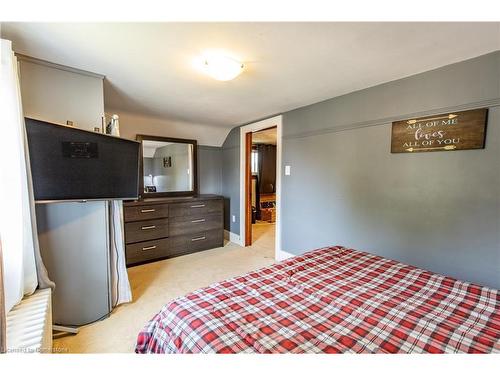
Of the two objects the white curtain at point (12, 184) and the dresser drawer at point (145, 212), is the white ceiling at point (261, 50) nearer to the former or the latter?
the white curtain at point (12, 184)

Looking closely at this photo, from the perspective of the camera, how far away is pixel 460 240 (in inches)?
67.7

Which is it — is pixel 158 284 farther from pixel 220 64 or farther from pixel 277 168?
pixel 220 64

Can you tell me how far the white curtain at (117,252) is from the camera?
1.99 m

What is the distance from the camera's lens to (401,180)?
204cm

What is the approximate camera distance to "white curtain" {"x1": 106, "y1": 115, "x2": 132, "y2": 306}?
1.99 m

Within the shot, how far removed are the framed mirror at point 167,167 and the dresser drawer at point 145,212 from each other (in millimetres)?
488

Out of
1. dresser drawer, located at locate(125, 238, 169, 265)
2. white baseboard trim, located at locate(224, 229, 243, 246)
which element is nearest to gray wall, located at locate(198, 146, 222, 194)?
white baseboard trim, located at locate(224, 229, 243, 246)

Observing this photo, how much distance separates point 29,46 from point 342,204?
2907 mm

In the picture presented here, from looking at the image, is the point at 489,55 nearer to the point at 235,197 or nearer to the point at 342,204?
the point at 342,204
